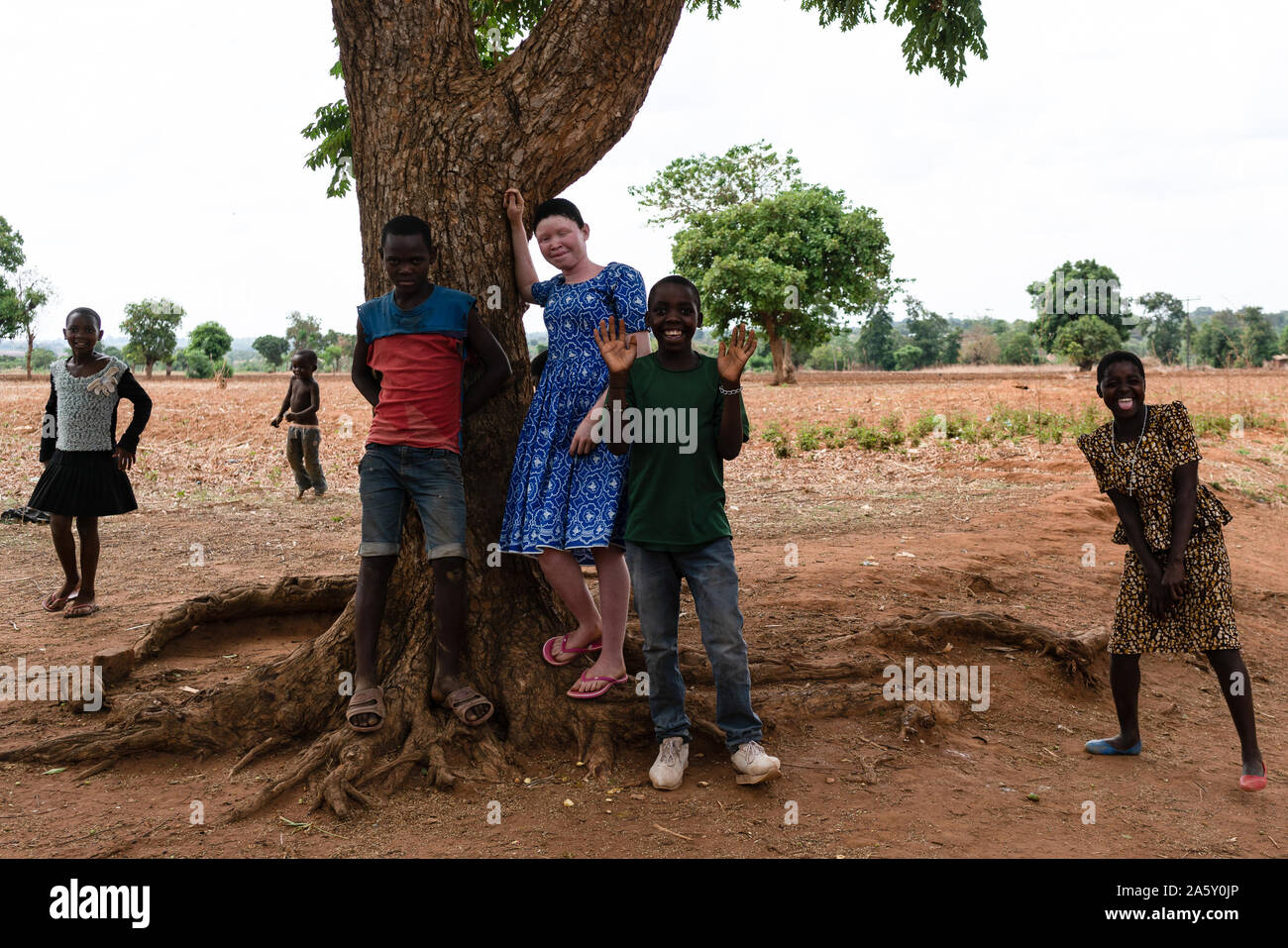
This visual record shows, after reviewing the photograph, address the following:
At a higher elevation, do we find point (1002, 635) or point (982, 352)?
point (982, 352)

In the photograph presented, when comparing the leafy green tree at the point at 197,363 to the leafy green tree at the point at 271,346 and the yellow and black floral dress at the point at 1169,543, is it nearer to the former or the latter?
the leafy green tree at the point at 271,346

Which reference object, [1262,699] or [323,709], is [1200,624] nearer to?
[1262,699]

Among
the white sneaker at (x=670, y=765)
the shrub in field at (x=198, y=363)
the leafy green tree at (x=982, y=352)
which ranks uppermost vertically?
the leafy green tree at (x=982, y=352)

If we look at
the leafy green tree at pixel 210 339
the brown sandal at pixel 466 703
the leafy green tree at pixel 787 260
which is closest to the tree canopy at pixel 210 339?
the leafy green tree at pixel 210 339

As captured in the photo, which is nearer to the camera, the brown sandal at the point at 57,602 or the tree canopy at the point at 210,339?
the brown sandal at the point at 57,602

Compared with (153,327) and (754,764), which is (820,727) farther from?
(153,327)

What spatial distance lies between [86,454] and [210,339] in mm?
64931

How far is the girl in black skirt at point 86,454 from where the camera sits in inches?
239

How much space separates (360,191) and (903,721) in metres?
3.35

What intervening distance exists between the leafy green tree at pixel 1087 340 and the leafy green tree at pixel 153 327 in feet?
157

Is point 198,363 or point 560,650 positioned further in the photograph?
point 198,363

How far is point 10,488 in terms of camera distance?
12312 mm

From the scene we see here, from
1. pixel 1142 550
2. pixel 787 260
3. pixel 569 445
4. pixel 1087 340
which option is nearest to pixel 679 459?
pixel 569 445

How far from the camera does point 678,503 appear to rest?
350 cm
